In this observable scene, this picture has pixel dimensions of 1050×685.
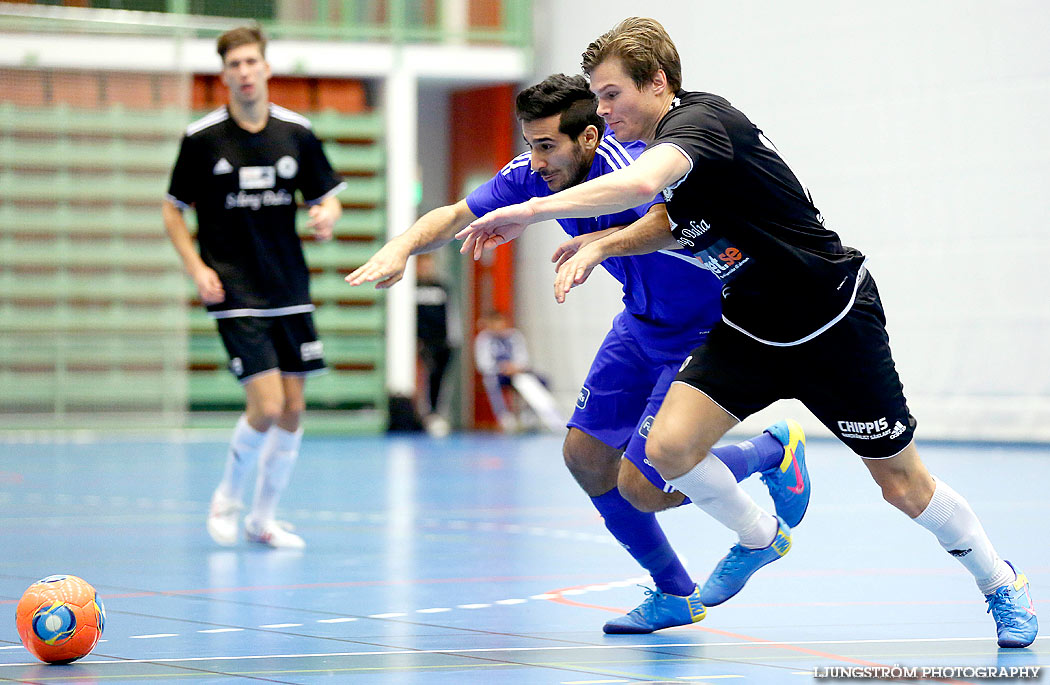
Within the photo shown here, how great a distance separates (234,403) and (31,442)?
254 cm

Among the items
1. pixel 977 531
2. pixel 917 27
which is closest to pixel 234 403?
pixel 917 27

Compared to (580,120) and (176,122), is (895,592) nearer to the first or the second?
(580,120)

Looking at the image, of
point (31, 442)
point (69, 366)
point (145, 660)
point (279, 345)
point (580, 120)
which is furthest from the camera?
point (69, 366)

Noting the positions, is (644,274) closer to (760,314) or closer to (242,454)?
(760,314)

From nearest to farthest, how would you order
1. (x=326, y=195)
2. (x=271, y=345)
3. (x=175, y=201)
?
(x=271, y=345) → (x=175, y=201) → (x=326, y=195)

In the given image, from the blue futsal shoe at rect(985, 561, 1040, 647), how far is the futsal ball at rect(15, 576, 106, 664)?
103 inches

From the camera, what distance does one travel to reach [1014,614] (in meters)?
4.12

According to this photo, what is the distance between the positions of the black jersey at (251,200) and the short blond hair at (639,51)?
3.39 meters

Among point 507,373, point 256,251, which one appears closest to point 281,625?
point 256,251

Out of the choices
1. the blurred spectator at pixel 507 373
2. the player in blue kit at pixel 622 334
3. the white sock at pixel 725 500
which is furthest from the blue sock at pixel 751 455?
the blurred spectator at pixel 507 373

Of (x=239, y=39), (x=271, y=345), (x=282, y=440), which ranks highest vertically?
(x=239, y=39)

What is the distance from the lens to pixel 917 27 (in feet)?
44.6

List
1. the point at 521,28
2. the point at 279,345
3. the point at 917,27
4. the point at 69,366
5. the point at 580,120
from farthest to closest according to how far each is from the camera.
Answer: the point at 521,28 → the point at 69,366 → the point at 917,27 → the point at 279,345 → the point at 580,120

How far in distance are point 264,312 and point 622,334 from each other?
2.85 metres
